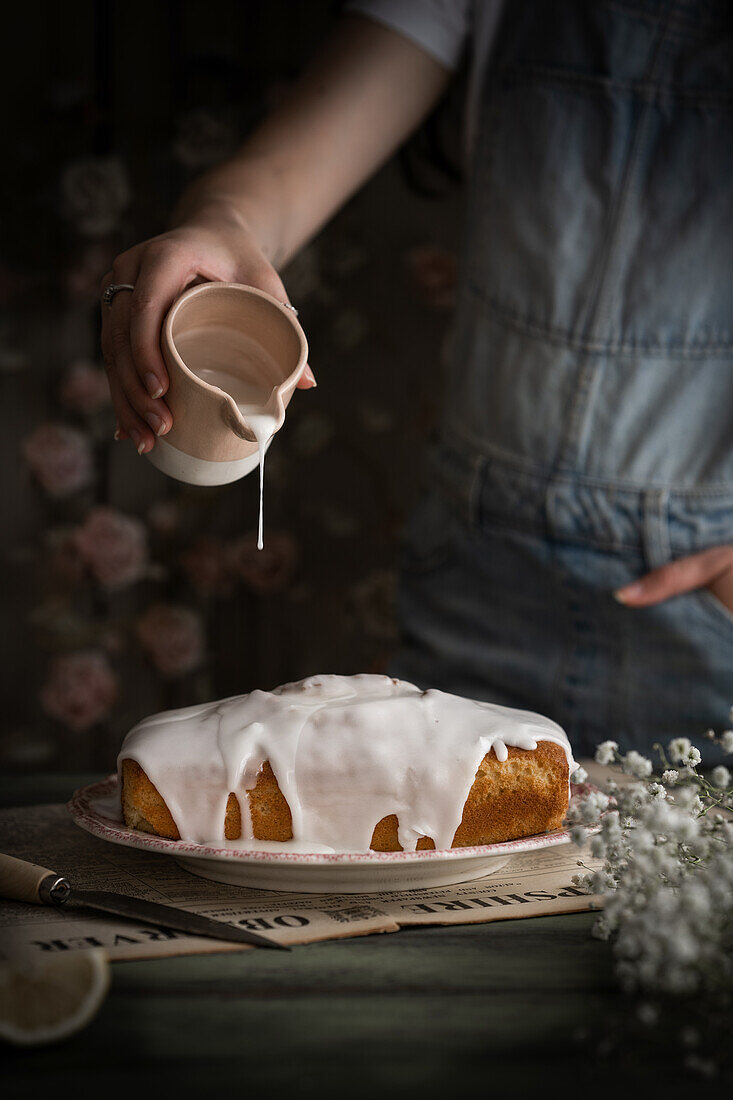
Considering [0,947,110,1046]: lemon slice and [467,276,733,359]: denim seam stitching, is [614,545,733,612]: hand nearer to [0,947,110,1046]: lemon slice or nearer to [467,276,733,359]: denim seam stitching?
[467,276,733,359]: denim seam stitching

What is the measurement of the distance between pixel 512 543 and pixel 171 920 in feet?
2.85

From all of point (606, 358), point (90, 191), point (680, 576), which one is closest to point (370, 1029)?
point (680, 576)

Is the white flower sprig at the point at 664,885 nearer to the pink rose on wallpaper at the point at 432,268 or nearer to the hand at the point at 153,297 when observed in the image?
the hand at the point at 153,297

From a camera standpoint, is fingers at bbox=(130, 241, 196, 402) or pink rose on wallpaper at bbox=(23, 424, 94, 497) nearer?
fingers at bbox=(130, 241, 196, 402)

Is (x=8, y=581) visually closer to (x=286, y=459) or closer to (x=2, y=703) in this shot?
(x=2, y=703)

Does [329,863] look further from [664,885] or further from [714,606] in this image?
[714,606]

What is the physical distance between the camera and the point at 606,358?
140cm

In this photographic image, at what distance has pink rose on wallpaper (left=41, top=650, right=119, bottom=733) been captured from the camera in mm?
2459

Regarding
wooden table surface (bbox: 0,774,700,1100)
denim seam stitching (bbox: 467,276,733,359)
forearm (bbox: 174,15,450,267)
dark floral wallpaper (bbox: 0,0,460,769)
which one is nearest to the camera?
wooden table surface (bbox: 0,774,700,1100)

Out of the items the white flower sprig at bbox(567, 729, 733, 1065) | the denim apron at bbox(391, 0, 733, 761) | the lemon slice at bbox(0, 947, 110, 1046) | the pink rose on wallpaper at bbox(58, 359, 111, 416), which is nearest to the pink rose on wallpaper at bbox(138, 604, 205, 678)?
the pink rose on wallpaper at bbox(58, 359, 111, 416)

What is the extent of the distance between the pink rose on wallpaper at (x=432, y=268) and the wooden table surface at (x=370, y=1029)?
75.4 inches

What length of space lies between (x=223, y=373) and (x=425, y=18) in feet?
2.61

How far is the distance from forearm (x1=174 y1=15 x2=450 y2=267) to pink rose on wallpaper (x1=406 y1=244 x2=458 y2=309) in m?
0.86

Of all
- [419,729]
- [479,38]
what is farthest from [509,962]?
[479,38]
